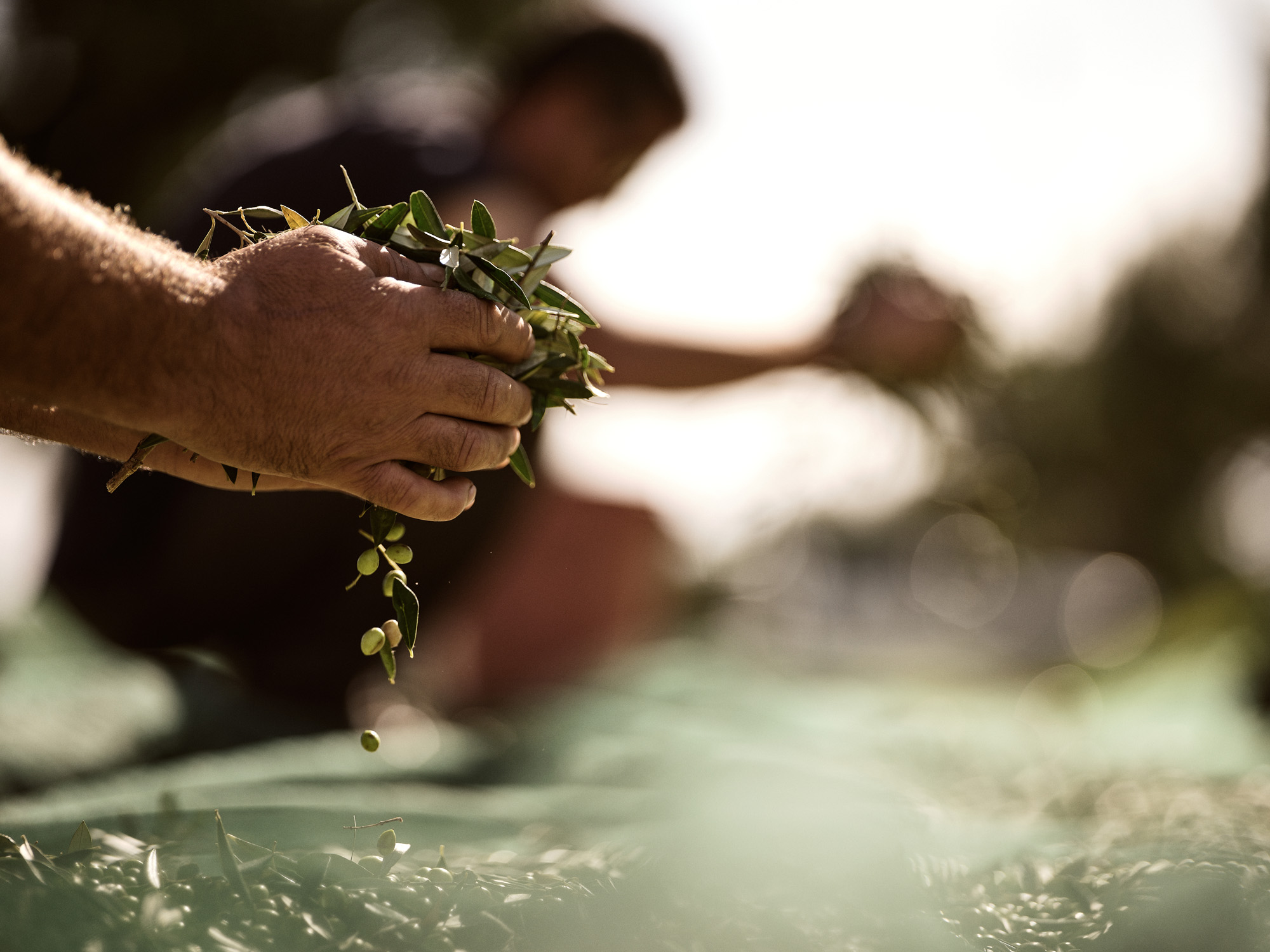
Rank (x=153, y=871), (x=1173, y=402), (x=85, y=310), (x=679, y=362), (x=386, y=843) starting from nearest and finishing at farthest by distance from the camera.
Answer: (x=85, y=310), (x=153, y=871), (x=386, y=843), (x=679, y=362), (x=1173, y=402)

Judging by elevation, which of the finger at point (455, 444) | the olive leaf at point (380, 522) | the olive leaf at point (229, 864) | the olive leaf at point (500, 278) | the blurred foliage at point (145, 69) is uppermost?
the blurred foliage at point (145, 69)

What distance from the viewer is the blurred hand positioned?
2109mm

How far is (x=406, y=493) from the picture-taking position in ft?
2.59

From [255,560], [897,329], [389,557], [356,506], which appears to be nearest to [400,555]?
[389,557]

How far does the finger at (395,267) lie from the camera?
0.78 metres

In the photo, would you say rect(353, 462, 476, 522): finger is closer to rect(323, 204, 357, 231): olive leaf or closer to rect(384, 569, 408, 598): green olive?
rect(384, 569, 408, 598): green olive

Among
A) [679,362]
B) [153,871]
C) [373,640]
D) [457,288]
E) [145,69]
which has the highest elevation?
[145,69]

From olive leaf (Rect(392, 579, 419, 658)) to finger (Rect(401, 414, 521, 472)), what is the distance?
0.46 ft

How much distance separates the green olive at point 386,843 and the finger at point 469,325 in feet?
1.72

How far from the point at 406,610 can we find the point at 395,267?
335 millimetres

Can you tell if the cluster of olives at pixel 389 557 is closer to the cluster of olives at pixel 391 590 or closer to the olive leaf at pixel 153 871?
the cluster of olives at pixel 391 590

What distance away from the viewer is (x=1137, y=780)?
156cm

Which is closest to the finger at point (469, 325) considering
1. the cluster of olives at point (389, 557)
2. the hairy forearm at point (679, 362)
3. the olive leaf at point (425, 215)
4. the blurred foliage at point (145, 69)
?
the olive leaf at point (425, 215)

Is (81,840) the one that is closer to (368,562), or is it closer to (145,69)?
(368,562)
